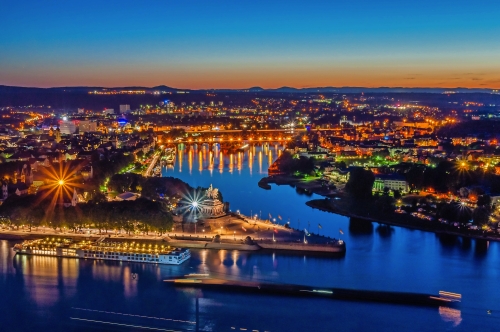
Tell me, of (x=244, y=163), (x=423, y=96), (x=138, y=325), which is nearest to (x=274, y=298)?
(x=138, y=325)

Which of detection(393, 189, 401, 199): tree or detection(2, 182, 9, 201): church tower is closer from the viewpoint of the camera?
detection(2, 182, 9, 201): church tower

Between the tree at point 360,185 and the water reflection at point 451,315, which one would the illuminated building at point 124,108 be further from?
the water reflection at point 451,315

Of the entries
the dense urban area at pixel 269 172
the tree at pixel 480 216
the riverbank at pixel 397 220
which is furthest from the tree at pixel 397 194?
the tree at pixel 480 216

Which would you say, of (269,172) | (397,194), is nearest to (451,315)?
(397,194)

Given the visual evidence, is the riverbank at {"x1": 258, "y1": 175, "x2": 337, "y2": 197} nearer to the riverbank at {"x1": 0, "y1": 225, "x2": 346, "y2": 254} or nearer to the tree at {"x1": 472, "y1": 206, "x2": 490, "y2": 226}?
the tree at {"x1": 472, "y1": 206, "x2": 490, "y2": 226}

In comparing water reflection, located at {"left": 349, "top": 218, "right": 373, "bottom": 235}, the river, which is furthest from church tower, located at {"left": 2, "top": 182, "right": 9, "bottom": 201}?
water reflection, located at {"left": 349, "top": 218, "right": 373, "bottom": 235}
